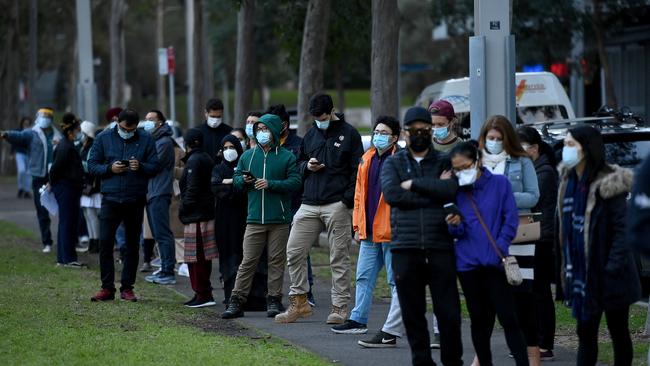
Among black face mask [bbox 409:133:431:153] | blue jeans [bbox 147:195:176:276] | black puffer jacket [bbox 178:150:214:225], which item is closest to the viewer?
black face mask [bbox 409:133:431:153]

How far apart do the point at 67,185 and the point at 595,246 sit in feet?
33.0

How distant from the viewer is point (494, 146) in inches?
352

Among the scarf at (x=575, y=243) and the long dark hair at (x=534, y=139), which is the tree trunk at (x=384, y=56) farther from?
the scarf at (x=575, y=243)

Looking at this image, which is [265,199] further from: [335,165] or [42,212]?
[42,212]

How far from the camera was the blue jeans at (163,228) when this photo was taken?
15242 mm

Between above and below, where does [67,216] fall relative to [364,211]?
below

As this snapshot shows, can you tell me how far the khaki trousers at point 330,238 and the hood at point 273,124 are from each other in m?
0.68

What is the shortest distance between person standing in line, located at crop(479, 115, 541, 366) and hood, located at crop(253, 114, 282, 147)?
3201mm

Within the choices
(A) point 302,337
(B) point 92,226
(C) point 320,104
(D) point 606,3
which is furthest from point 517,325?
(D) point 606,3

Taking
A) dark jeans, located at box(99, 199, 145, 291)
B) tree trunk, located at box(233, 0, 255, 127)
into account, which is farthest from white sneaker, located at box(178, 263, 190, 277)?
tree trunk, located at box(233, 0, 255, 127)

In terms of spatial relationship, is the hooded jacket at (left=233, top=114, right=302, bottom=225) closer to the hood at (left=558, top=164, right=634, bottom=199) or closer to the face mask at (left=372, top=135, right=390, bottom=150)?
the face mask at (left=372, top=135, right=390, bottom=150)

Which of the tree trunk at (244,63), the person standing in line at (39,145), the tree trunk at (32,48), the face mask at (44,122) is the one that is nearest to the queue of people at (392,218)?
the person standing in line at (39,145)

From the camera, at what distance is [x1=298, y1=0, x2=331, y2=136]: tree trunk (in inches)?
778

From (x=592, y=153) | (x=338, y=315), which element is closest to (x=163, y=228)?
(x=338, y=315)
